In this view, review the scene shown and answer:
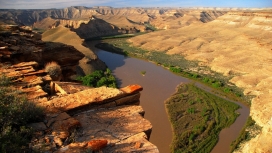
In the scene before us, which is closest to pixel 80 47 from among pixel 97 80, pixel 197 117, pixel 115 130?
pixel 97 80

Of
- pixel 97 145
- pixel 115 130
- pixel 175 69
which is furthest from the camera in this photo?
pixel 175 69

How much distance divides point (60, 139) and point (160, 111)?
16246 millimetres

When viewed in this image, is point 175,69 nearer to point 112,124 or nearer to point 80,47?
point 80,47

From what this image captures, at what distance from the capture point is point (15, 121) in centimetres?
382

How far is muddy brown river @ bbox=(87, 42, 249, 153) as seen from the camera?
51.0 feet

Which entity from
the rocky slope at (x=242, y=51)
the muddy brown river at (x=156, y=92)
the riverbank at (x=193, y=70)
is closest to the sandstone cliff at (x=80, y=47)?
the muddy brown river at (x=156, y=92)

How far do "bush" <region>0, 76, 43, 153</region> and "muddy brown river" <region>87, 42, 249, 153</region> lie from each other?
1143cm

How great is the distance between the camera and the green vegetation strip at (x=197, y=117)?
1482cm

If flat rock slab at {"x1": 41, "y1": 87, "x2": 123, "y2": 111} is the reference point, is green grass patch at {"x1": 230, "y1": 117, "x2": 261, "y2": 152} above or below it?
below

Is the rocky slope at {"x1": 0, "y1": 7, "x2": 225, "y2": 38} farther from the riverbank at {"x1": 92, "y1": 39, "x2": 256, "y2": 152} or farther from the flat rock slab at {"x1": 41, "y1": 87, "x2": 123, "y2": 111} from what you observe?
the flat rock slab at {"x1": 41, "y1": 87, "x2": 123, "y2": 111}

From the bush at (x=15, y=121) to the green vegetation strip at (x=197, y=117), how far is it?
11444 millimetres

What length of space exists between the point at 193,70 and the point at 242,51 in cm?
1133

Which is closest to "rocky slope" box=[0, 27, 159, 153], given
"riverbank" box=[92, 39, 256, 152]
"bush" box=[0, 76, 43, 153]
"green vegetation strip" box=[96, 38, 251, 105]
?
"bush" box=[0, 76, 43, 153]

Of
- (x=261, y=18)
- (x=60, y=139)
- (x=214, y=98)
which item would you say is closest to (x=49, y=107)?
(x=60, y=139)
